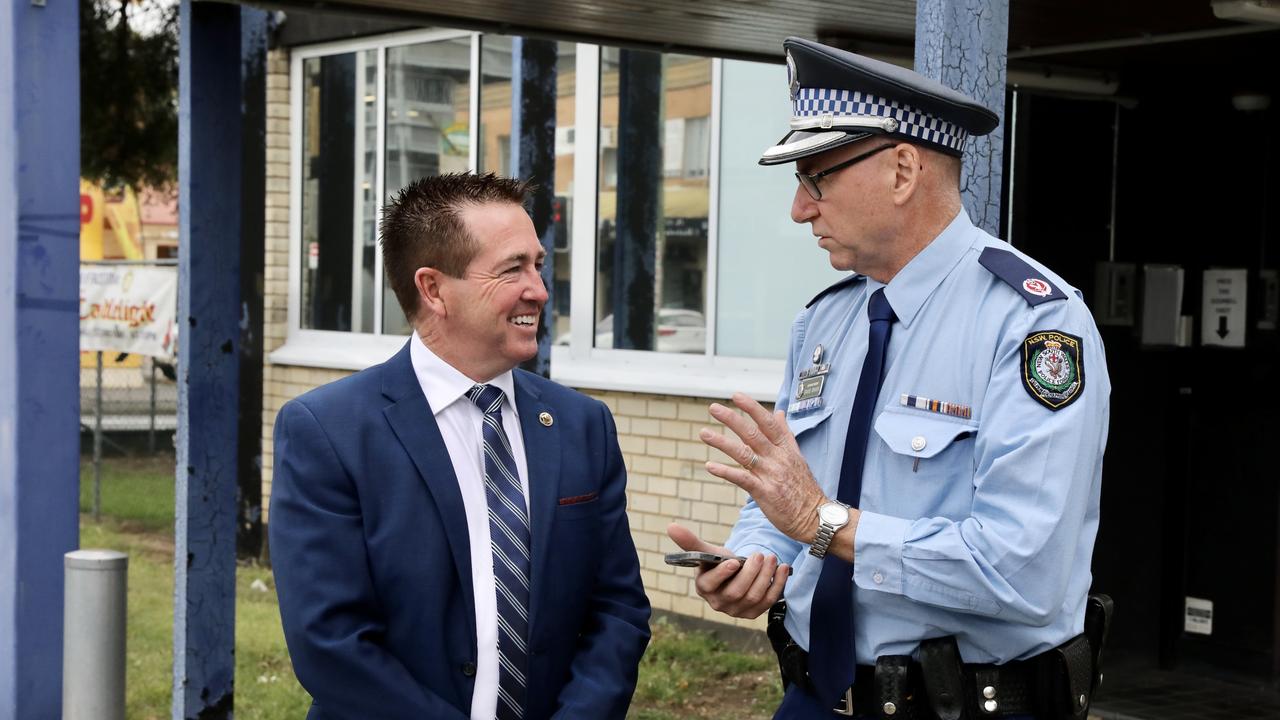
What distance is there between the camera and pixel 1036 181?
676cm

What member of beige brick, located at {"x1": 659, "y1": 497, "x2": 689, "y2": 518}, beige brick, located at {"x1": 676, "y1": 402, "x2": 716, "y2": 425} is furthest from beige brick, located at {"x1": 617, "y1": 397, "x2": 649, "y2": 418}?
beige brick, located at {"x1": 659, "y1": 497, "x2": 689, "y2": 518}

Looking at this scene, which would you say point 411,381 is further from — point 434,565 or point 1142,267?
point 1142,267

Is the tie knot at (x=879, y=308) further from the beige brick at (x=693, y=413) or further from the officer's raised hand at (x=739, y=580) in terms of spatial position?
the beige brick at (x=693, y=413)

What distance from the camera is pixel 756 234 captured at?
7.83 m

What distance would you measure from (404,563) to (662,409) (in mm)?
5387

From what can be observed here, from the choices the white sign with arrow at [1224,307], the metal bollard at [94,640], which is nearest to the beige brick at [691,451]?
the white sign with arrow at [1224,307]

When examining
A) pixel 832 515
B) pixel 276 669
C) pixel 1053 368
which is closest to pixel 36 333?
pixel 832 515

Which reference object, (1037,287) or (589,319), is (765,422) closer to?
(1037,287)

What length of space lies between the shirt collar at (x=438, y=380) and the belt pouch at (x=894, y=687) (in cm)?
89

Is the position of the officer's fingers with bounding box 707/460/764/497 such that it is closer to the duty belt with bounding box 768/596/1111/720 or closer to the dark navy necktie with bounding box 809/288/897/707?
the dark navy necktie with bounding box 809/288/897/707

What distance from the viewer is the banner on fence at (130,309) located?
11.6 m

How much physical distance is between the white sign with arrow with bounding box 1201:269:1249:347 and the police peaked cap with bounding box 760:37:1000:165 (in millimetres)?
4553

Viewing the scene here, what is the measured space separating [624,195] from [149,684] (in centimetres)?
356

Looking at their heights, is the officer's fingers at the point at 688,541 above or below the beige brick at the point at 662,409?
above
